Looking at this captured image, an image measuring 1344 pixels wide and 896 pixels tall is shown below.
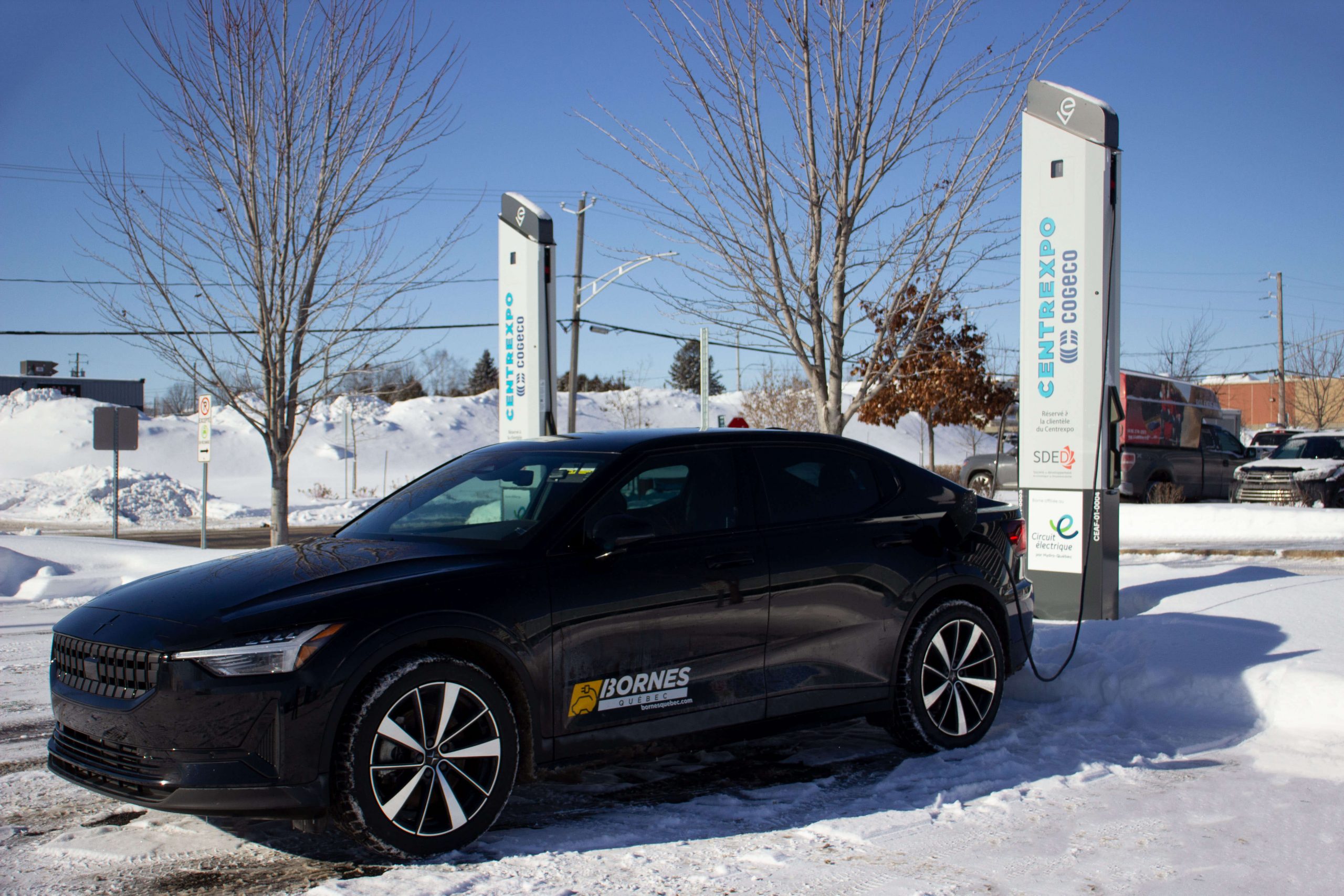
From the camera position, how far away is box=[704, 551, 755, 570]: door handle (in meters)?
4.71

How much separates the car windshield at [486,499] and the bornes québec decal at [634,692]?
679 mm

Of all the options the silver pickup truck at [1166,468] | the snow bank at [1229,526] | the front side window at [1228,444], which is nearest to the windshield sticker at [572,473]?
the snow bank at [1229,526]

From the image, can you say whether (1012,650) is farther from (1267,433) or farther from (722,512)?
(1267,433)

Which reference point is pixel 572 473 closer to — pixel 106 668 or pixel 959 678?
pixel 106 668

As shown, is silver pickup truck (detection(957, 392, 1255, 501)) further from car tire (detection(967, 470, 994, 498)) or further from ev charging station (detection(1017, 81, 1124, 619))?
ev charging station (detection(1017, 81, 1124, 619))

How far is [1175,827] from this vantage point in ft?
14.2

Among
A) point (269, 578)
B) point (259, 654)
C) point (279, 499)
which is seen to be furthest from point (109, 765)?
point (279, 499)

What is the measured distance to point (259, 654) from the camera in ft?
12.1

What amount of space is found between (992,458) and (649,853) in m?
20.1

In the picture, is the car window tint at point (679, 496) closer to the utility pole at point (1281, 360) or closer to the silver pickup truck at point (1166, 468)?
the silver pickup truck at point (1166, 468)

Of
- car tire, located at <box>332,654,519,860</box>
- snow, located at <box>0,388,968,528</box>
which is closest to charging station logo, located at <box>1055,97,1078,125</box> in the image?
car tire, located at <box>332,654,519,860</box>

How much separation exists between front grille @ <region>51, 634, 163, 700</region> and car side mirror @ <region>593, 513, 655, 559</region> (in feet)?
5.41

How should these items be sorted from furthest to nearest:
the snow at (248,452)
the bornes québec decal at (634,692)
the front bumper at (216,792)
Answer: the snow at (248,452)
the bornes québec decal at (634,692)
the front bumper at (216,792)

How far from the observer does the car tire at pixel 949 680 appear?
17.4 ft
